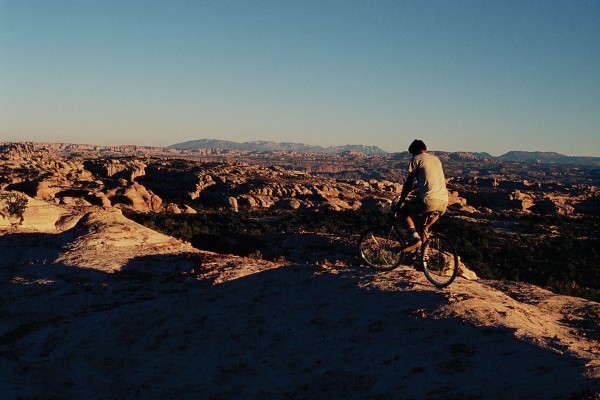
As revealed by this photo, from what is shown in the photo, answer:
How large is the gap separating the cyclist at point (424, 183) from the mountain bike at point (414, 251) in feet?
0.79

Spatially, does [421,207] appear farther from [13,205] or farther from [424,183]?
[13,205]

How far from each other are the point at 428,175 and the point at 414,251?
2.09 metres

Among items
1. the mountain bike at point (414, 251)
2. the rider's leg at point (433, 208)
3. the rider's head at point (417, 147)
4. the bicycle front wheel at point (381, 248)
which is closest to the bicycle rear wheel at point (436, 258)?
the mountain bike at point (414, 251)

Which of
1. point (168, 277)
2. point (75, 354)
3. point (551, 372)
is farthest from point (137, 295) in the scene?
point (551, 372)

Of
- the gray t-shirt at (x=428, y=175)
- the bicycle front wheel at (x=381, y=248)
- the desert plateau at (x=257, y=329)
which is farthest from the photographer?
the bicycle front wheel at (x=381, y=248)

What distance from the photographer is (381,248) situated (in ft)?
36.4

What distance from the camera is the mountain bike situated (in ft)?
31.5

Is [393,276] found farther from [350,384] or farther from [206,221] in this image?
[206,221]

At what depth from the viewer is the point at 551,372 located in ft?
18.3

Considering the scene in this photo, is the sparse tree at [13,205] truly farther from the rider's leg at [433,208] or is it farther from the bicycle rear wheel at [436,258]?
the rider's leg at [433,208]

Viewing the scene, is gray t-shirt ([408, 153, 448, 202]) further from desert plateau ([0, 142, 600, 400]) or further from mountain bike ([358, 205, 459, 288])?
desert plateau ([0, 142, 600, 400])

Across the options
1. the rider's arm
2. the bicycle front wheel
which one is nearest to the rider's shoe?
the bicycle front wheel

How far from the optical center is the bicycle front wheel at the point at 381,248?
10.6 metres

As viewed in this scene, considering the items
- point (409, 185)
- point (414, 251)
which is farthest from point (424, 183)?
point (414, 251)
